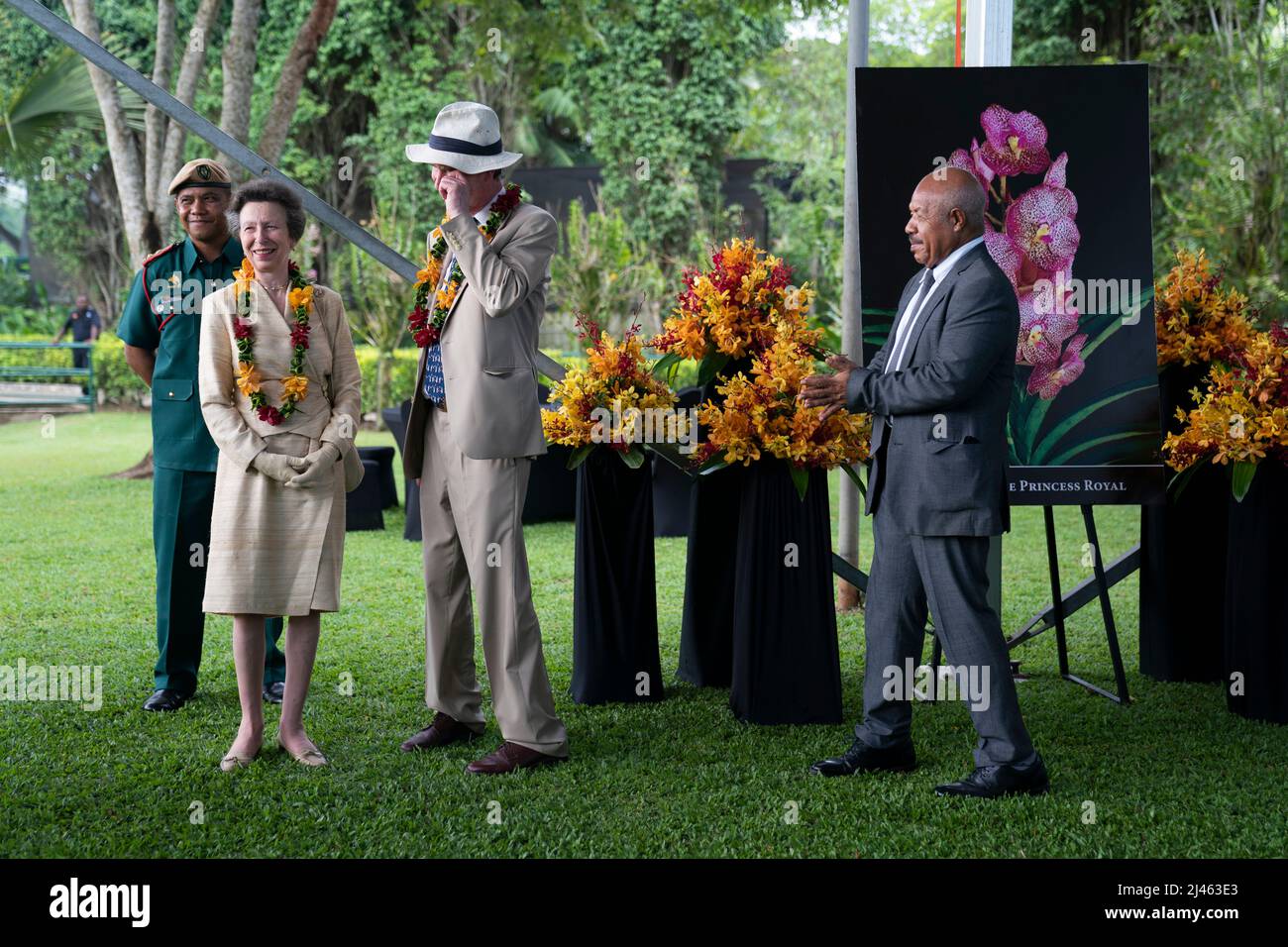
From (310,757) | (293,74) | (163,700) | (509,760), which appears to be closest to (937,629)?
(509,760)

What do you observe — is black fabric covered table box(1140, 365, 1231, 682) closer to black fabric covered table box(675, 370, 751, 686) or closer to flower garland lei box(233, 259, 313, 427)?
black fabric covered table box(675, 370, 751, 686)

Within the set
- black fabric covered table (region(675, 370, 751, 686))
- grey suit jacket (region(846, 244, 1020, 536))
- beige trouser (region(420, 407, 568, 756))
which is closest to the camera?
grey suit jacket (region(846, 244, 1020, 536))

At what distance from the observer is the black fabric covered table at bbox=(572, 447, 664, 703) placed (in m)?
5.04

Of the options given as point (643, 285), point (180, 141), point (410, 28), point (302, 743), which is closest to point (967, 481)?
point (302, 743)

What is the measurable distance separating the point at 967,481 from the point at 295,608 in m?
2.15

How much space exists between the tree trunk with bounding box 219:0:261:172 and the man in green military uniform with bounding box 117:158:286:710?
7.31 m

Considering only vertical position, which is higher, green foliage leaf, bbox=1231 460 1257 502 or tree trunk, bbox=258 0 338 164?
tree trunk, bbox=258 0 338 164

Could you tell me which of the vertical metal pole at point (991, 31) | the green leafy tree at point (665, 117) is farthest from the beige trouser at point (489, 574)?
the green leafy tree at point (665, 117)

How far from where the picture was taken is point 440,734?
439 cm

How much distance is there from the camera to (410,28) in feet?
81.5

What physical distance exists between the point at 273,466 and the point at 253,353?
1.24 feet

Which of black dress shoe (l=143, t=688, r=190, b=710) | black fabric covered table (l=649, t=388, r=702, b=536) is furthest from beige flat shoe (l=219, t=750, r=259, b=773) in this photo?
black fabric covered table (l=649, t=388, r=702, b=536)

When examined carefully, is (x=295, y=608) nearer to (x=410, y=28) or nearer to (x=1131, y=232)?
(x=1131, y=232)
